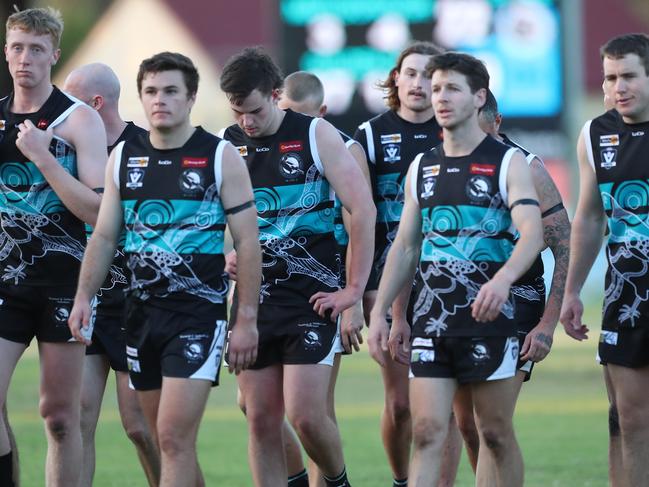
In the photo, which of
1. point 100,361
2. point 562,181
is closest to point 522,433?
point 100,361

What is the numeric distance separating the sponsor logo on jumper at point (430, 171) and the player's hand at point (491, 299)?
0.74 meters

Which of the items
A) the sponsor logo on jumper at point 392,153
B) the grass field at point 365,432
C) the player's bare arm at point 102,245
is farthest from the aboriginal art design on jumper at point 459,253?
the grass field at point 365,432

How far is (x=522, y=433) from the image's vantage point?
43.7 feet

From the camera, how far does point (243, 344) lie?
720cm

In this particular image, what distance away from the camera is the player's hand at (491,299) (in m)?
6.84

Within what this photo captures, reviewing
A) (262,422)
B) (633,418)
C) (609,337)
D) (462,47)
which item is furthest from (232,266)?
(462,47)

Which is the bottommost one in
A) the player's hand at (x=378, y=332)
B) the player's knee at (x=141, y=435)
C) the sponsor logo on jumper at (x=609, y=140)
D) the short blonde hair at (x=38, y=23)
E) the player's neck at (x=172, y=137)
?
the player's knee at (x=141, y=435)

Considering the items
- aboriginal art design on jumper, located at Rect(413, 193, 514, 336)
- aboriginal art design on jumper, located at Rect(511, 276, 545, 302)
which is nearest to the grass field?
aboriginal art design on jumper, located at Rect(511, 276, 545, 302)

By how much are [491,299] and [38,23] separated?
301cm

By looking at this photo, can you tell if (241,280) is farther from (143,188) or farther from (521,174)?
(521,174)

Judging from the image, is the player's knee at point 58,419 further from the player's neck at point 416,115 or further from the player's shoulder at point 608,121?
the player's shoulder at point 608,121

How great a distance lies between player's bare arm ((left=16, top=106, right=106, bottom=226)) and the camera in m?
7.59

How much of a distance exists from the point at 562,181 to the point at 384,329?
1808cm

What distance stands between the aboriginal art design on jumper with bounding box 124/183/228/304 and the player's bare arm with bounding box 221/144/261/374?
0.09 m
